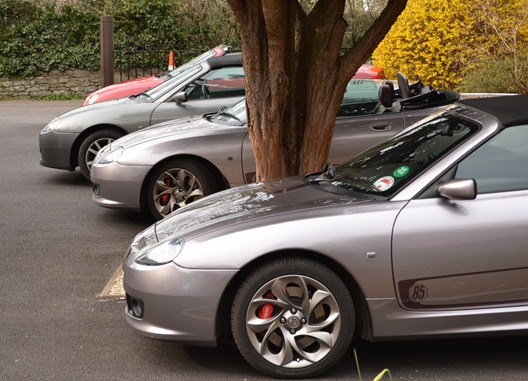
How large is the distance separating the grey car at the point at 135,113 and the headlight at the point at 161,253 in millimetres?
6171

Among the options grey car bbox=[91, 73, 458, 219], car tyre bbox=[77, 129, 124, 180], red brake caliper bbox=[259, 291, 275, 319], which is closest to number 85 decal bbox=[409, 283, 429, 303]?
red brake caliper bbox=[259, 291, 275, 319]

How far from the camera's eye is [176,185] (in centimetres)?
946

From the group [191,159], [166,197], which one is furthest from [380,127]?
[166,197]

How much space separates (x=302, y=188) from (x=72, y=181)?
22.7ft

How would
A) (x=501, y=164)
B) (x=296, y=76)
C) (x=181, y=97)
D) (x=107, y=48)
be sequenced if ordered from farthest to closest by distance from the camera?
(x=107, y=48) < (x=181, y=97) < (x=296, y=76) < (x=501, y=164)

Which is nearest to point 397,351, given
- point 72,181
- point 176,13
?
point 72,181

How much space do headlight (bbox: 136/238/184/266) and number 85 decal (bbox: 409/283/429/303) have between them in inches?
52.5

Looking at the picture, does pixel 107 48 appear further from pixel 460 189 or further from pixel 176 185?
pixel 460 189

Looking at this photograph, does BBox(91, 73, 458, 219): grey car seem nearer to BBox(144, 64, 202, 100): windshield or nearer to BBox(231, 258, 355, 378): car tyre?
BBox(144, 64, 202, 100): windshield

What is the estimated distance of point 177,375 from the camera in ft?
17.8

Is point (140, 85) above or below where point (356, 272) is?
below

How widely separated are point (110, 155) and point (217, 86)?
2736mm

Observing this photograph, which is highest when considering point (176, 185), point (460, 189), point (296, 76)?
point (296, 76)

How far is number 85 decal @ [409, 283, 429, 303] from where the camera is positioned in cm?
518
